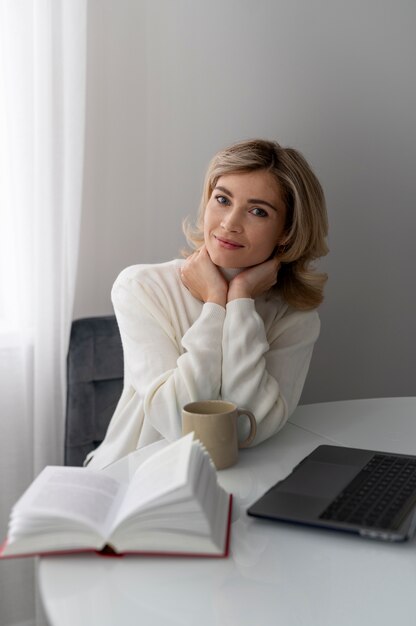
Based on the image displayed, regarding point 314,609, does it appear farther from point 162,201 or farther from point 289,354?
point 162,201

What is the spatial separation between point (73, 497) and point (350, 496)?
403mm

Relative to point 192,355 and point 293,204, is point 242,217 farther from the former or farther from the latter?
point 192,355

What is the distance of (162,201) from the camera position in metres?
2.03

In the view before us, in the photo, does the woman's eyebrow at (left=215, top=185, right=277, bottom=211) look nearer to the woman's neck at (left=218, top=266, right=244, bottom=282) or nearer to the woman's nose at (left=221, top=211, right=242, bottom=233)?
the woman's nose at (left=221, top=211, right=242, bottom=233)

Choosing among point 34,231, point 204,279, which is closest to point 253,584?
point 204,279

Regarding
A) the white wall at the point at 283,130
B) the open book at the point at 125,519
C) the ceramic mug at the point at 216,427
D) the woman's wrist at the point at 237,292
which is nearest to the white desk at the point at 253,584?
the open book at the point at 125,519

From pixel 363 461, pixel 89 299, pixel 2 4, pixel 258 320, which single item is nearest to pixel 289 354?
pixel 258 320

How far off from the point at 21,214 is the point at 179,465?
107 centimetres

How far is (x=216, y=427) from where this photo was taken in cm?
116

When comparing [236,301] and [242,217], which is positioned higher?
[242,217]

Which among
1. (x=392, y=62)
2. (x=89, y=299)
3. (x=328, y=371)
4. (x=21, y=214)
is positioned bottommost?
(x=328, y=371)

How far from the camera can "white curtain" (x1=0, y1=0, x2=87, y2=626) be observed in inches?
68.3

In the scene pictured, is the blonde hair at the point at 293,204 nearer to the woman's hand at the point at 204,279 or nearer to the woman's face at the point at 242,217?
the woman's face at the point at 242,217

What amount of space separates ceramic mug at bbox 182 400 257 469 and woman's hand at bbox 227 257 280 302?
38cm
